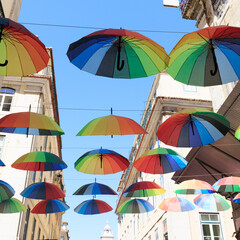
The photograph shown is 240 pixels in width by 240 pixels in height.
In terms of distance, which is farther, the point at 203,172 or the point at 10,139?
the point at 10,139

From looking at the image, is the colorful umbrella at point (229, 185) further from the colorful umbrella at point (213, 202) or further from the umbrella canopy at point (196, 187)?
the colorful umbrella at point (213, 202)

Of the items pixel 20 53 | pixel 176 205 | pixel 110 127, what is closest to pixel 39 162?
pixel 110 127

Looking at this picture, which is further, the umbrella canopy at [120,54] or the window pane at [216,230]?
the window pane at [216,230]

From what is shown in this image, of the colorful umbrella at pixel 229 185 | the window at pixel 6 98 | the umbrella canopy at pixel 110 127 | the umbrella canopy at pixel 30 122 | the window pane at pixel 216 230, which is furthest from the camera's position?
the window at pixel 6 98

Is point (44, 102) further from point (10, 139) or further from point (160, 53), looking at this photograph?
point (160, 53)

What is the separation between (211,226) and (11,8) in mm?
15444

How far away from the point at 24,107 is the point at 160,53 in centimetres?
1486

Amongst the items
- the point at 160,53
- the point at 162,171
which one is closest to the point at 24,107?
the point at 162,171

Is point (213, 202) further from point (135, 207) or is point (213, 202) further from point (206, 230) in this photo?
point (206, 230)

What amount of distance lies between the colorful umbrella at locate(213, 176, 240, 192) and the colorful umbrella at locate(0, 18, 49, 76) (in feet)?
22.4

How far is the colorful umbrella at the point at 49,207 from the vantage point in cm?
1106

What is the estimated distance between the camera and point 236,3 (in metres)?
11.6

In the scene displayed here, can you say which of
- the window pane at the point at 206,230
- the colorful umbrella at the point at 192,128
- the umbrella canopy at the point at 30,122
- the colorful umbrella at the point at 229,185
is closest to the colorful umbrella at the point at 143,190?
the colorful umbrella at the point at 229,185

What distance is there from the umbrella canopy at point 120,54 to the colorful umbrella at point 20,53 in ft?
2.10
